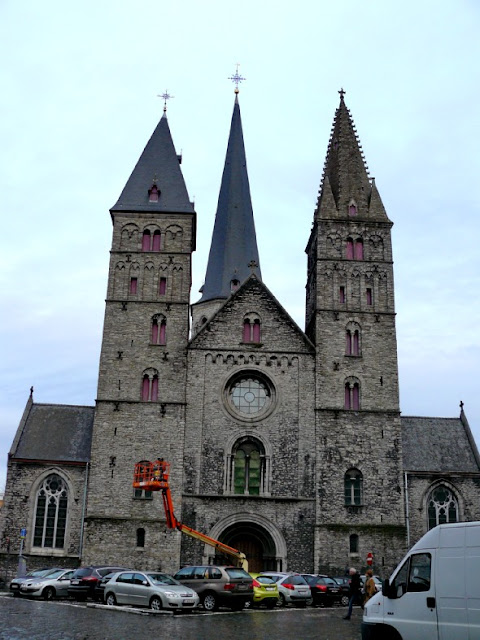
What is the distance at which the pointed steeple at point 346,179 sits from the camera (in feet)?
137

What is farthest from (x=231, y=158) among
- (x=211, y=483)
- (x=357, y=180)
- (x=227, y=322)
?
(x=211, y=483)

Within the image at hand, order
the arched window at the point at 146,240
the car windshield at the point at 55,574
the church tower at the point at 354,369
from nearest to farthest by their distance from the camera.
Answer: the car windshield at the point at 55,574, the church tower at the point at 354,369, the arched window at the point at 146,240

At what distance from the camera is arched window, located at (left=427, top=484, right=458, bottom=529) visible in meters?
38.2

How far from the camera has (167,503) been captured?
32.0 meters

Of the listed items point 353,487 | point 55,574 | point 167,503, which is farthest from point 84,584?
point 353,487

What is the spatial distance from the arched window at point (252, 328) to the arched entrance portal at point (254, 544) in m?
9.15

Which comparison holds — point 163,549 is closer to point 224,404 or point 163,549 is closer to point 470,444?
point 224,404

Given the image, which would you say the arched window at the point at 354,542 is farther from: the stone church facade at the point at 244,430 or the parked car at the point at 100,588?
the parked car at the point at 100,588

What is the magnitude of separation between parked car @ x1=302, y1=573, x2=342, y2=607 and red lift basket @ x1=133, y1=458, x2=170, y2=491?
704 centimetres

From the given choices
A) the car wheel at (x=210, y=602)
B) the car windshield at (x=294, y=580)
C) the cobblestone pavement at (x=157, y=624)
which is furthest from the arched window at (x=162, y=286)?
the car wheel at (x=210, y=602)

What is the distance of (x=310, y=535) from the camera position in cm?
3559

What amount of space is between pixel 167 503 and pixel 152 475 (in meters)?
Result: 2.80

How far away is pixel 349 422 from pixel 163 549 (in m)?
10.7

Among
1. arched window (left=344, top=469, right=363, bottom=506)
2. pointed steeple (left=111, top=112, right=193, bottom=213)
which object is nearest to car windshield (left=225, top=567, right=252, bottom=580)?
arched window (left=344, top=469, right=363, bottom=506)
